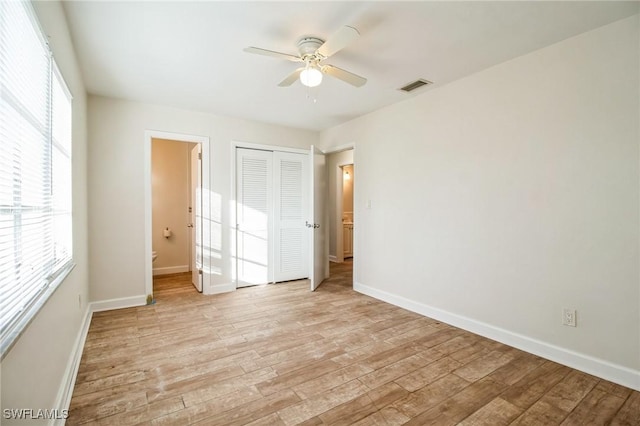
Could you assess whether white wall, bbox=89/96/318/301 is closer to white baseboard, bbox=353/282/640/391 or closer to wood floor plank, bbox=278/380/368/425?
wood floor plank, bbox=278/380/368/425

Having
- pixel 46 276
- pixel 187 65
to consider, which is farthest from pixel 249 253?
pixel 46 276

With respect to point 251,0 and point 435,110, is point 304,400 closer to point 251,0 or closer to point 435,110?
point 251,0

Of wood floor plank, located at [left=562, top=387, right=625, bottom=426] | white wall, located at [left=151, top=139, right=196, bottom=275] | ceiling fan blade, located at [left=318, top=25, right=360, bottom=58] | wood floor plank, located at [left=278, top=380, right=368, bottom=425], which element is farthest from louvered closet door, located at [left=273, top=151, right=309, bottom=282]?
wood floor plank, located at [left=562, top=387, right=625, bottom=426]

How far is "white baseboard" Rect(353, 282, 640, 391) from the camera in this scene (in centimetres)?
211

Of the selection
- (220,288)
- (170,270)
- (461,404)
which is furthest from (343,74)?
(170,270)

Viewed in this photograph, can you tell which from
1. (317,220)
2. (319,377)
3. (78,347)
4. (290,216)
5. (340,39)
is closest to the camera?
(340,39)

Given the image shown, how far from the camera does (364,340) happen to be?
9.09 feet

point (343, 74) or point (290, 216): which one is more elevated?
point (343, 74)

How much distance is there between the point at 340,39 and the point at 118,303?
3820mm

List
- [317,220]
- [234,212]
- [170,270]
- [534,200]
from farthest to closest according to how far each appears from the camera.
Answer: [170,270], [317,220], [234,212], [534,200]

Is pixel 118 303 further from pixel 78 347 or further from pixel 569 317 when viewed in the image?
pixel 569 317

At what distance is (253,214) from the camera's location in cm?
463

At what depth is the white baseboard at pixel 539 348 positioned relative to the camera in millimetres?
2107

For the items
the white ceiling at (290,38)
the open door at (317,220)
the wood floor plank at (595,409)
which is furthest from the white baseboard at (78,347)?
the wood floor plank at (595,409)
